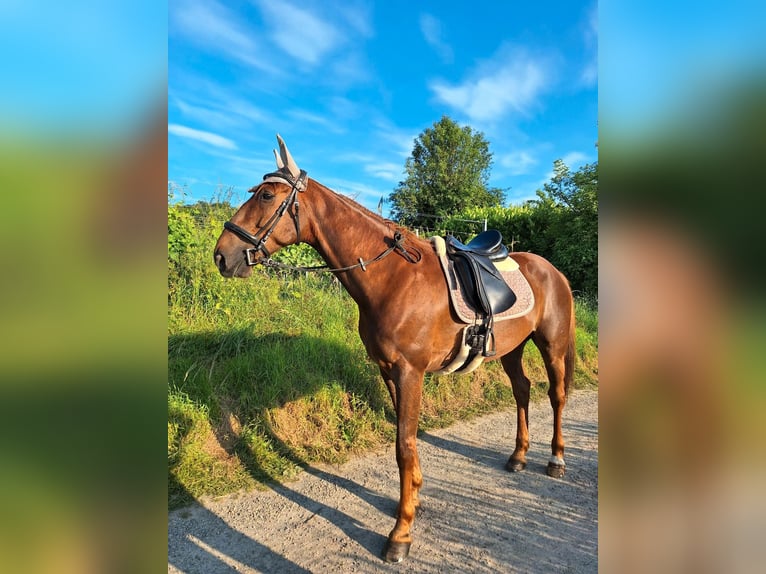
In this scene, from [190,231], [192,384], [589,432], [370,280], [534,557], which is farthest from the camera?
[190,231]

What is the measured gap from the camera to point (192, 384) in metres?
4.09

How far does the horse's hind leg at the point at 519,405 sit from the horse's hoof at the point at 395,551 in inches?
58.4

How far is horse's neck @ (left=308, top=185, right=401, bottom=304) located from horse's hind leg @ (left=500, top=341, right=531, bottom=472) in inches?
71.0

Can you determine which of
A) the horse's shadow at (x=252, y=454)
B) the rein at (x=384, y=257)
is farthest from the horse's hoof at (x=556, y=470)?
the rein at (x=384, y=257)

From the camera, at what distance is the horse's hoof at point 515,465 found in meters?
3.62

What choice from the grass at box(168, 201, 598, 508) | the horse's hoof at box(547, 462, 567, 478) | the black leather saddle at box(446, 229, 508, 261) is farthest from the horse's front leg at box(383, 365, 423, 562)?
the horse's hoof at box(547, 462, 567, 478)

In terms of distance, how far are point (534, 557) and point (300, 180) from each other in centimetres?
279

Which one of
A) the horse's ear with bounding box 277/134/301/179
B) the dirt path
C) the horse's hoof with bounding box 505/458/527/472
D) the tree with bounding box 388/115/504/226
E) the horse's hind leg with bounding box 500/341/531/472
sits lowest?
the dirt path

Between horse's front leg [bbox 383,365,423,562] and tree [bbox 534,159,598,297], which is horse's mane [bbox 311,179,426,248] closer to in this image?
horse's front leg [bbox 383,365,423,562]

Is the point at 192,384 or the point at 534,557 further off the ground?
the point at 192,384

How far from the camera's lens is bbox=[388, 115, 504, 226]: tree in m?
27.1
